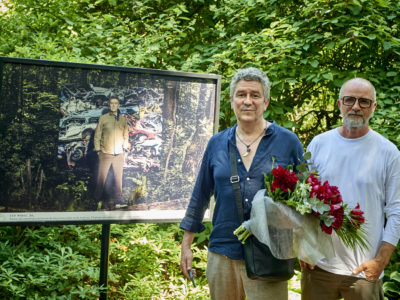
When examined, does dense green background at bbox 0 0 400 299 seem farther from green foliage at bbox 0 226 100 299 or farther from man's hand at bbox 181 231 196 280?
man's hand at bbox 181 231 196 280

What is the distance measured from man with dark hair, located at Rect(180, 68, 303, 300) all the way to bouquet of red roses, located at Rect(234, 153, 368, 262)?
0.59 feet

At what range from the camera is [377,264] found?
2.29m

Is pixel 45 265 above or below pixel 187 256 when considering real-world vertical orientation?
below

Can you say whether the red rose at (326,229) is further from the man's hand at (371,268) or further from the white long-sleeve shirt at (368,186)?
the man's hand at (371,268)

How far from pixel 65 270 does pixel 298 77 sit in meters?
3.37

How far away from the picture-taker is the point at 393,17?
A: 441 cm

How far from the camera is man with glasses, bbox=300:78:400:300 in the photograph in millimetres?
2311

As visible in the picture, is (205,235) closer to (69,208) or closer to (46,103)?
(69,208)

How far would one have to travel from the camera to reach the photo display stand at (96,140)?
→ 2830 millimetres

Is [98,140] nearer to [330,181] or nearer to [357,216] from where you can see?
[330,181]

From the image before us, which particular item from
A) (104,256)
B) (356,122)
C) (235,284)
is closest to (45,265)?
(104,256)

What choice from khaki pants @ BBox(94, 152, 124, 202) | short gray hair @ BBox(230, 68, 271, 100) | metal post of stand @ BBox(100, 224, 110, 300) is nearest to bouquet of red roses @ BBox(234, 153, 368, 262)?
short gray hair @ BBox(230, 68, 271, 100)

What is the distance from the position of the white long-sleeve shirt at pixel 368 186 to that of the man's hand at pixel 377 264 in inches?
1.4

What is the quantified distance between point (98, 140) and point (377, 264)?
215 centimetres
